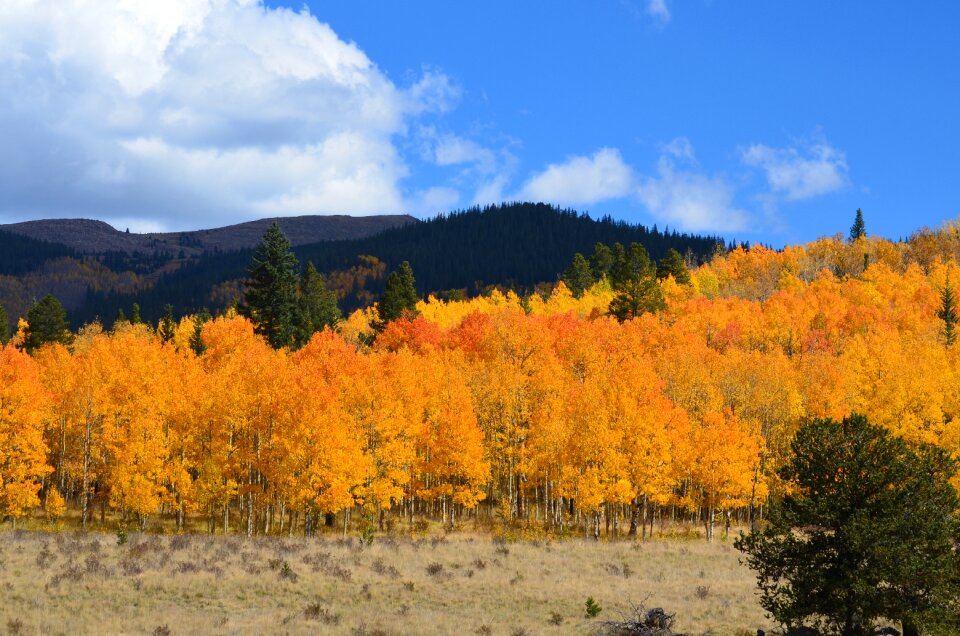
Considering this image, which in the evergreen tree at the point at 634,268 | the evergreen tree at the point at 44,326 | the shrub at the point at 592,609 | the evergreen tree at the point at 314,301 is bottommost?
the shrub at the point at 592,609

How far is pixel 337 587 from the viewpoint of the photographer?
3241 cm

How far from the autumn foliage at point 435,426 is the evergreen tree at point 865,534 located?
21.9 m

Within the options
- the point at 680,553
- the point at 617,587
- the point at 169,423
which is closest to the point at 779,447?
the point at 680,553

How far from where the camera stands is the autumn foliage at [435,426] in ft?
169

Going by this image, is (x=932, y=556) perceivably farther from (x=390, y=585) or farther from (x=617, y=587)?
(x=390, y=585)

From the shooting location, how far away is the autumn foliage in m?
51.5

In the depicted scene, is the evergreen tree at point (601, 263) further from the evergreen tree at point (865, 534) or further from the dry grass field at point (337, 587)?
the evergreen tree at point (865, 534)

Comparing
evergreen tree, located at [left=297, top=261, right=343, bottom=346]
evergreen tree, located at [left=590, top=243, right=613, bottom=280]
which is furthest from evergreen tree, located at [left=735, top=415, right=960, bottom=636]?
evergreen tree, located at [left=590, top=243, right=613, bottom=280]

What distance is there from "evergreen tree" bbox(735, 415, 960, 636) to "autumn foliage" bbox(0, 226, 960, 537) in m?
21.9

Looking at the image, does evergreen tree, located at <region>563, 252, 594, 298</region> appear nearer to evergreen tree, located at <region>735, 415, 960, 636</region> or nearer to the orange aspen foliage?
the orange aspen foliage

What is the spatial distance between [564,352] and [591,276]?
275 ft

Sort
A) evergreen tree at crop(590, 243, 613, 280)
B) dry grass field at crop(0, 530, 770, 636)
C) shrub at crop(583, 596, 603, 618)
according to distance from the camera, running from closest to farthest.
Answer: dry grass field at crop(0, 530, 770, 636) → shrub at crop(583, 596, 603, 618) → evergreen tree at crop(590, 243, 613, 280)

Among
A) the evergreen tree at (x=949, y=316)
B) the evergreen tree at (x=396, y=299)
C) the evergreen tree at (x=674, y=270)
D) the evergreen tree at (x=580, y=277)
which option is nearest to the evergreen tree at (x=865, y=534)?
the evergreen tree at (x=396, y=299)

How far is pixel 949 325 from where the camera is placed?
10250 centimetres
